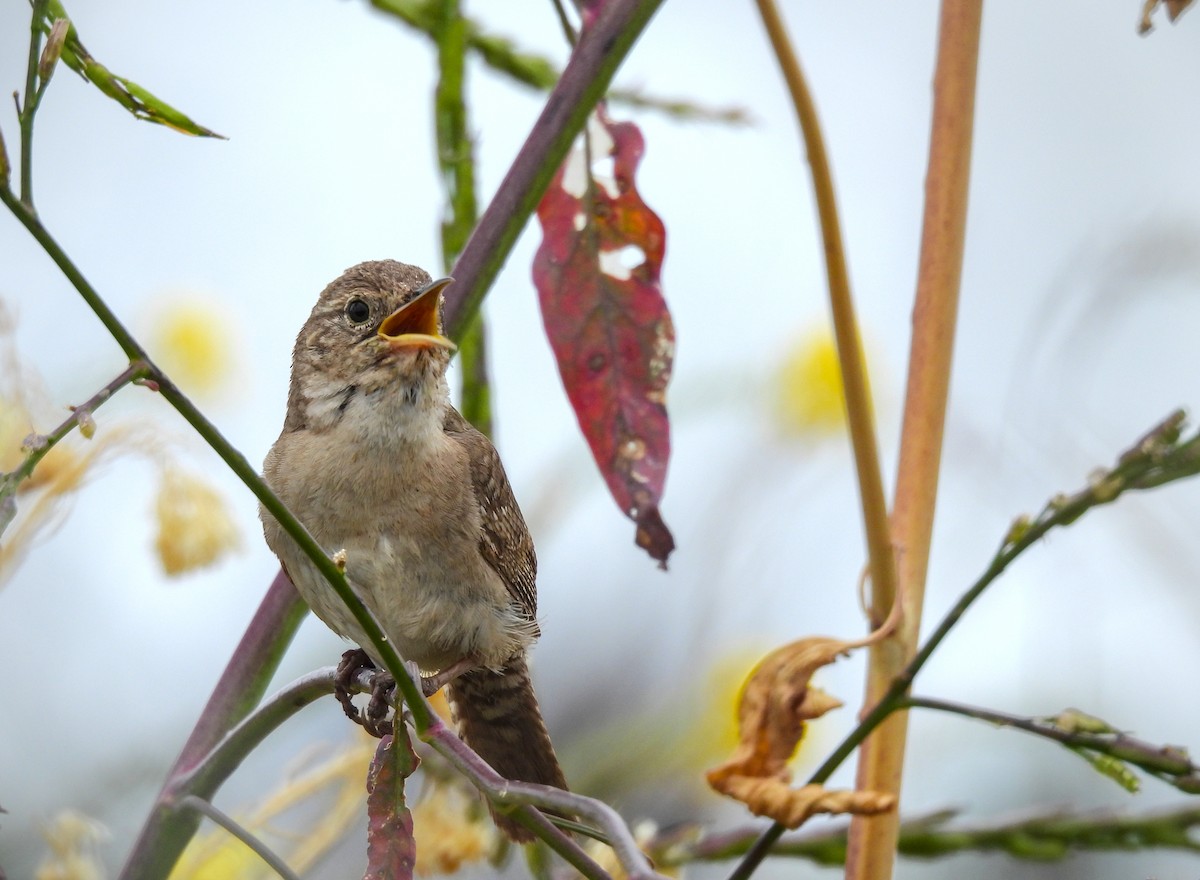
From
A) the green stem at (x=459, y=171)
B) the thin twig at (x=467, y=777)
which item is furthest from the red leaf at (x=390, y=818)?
the green stem at (x=459, y=171)

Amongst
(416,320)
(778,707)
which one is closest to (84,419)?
(778,707)

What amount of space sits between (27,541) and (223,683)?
0.28 meters

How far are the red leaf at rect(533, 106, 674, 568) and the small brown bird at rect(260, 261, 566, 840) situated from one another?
22 cm

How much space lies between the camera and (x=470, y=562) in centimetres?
226

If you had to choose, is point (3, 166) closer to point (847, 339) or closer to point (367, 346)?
point (847, 339)

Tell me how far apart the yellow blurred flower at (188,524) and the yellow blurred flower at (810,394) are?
1340 millimetres

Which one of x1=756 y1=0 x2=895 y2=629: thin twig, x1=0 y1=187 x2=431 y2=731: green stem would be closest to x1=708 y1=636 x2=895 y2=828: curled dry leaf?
x1=756 y1=0 x2=895 y2=629: thin twig

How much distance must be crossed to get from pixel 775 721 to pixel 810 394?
1.51 m

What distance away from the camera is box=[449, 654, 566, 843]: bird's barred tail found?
8.36 ft

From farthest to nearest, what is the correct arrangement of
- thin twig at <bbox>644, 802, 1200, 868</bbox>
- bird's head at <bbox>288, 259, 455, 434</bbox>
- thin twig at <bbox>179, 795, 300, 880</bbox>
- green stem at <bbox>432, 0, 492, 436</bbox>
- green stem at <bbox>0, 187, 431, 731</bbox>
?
1. bird's head at <bbox>288, 259, 455, 434</bbox>
2. green stem at <bbox>432, 0, 492, 436</bbox>
3. thin twig at <bbox>644, 802, 1200, 868</bbox>
4. thin twig at <bbox>179, 795, 300, 880</bbox>
5. green stem at <bbox>0, 187, 431, 731</bbox>

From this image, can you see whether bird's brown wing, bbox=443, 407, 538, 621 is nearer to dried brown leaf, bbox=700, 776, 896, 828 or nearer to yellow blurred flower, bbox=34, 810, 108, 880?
yellow blurred flower, bbox=34, 810, 108, 880

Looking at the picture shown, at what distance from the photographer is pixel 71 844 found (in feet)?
5.16

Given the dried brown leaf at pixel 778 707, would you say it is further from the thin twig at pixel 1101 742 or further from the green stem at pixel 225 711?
the green stem at pixel 225 711

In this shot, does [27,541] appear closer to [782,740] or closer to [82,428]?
[82,428]
